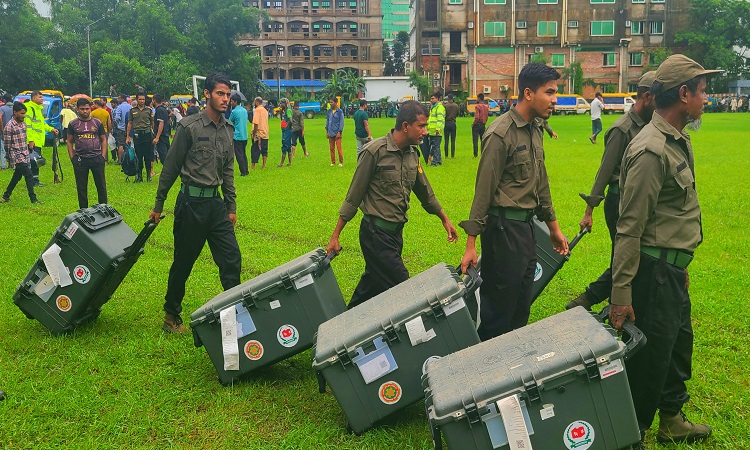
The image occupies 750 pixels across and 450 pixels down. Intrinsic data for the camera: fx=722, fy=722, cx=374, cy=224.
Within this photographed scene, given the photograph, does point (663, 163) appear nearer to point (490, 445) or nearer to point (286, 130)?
point (490, 445)

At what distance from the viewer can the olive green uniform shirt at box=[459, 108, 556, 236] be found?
4.55 m

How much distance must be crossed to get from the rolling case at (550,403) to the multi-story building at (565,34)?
69.7m

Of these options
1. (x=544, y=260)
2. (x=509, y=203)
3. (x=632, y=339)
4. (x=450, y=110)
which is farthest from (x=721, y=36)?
(x=632, y=339)

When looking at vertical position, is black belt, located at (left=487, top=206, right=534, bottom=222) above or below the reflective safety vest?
above

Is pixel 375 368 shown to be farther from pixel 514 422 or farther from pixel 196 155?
pixel 196 155

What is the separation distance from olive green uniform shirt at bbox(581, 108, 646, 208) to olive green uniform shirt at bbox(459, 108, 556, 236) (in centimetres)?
137

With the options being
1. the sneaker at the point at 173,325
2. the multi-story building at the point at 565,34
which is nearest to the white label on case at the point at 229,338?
the sneaker at the point at 173,325

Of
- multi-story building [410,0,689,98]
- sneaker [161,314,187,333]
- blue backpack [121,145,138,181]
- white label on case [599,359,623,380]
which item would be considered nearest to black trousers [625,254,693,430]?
white label on case [599,359,623,380]

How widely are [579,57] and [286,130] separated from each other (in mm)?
57880

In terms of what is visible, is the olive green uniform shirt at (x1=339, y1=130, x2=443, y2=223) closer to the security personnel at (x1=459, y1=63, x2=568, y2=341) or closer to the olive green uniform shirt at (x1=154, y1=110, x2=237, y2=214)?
the security personnel at (x1=459, y1=63, x2=568, y2=341)

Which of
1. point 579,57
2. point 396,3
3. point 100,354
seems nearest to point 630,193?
point 100,354

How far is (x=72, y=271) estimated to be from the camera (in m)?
6.00

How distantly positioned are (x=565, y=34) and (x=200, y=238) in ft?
232

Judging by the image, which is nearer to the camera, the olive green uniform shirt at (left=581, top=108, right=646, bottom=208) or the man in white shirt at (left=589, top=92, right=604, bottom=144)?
the olive green uniform shirt at (left=581, top=108, right=646, bottom=208)
